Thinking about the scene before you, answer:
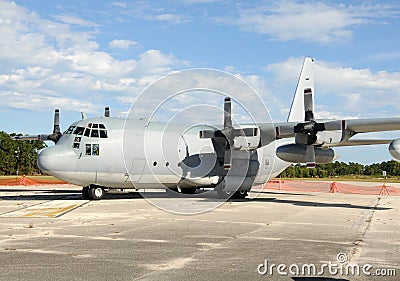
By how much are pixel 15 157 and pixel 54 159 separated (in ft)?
268

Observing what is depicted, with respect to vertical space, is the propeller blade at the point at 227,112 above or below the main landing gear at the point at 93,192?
above

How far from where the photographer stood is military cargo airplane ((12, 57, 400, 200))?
1992 centimetres

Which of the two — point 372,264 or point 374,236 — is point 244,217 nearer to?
point 374,236

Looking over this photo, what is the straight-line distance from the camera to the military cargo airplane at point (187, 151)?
65.4 ft

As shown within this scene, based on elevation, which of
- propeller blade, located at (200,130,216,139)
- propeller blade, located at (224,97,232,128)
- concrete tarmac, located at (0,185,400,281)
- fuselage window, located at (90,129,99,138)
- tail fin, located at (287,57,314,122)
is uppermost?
tail fin, located at (287,57,314,122)

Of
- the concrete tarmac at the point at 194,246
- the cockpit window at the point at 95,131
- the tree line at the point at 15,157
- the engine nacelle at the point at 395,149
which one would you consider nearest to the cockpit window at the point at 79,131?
the cockpit window at the point at 95,131

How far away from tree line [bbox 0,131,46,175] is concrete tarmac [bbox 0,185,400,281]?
265 ft

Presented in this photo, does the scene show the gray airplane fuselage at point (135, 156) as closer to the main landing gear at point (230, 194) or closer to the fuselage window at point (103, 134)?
the fuselage window at point (103, 134)

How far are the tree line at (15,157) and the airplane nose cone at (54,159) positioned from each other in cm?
7405

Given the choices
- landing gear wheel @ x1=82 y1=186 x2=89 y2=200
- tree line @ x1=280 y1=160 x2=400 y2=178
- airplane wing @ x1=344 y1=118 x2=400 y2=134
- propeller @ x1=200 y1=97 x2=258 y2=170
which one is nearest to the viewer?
airplane wing @ x1=344 y1=118 x2=400 y2=134

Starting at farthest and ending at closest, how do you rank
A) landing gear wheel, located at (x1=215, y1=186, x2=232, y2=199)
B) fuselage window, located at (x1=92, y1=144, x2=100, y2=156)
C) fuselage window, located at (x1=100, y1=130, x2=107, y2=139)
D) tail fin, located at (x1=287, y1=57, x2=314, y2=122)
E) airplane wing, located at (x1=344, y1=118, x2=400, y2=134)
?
1. tail fin, located at (x1=287, y1=57, x2=314, y2=122)
2. landing gear wheel, located at (x1=215, y1=186, x2=232, y2=199)
3. fuselage window, located at (x1=100, y1=130, x2=107, y2=139)
4. fuselage window, located at (x1=92, y1=144, x2=100, y2=156)
5. airplane wing, located at (x1=344, y1=118, x2=400, y2=134)

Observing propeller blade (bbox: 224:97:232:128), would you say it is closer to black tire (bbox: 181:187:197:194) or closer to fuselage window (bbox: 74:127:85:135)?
black tire (bbox: 181:187:197:194)

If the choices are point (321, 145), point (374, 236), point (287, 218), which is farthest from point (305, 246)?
point (321, 145)

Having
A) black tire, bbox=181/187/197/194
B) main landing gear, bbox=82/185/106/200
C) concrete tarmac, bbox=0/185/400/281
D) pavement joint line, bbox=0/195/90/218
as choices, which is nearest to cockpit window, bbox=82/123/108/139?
main landing gear, bbox=82/185/106/200
